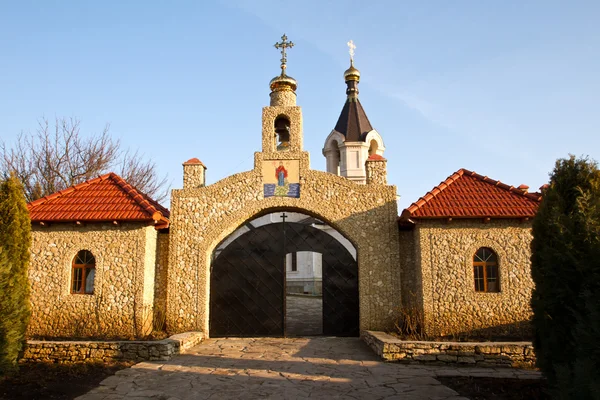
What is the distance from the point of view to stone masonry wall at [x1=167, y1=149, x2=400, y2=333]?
11.8 metres

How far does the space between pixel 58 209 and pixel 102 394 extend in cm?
661

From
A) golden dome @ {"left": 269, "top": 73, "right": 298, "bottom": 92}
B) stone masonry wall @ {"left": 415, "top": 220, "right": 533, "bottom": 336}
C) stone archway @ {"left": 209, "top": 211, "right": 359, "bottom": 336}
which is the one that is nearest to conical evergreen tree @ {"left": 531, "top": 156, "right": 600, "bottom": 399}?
stone masonry wall @ {"left": 415, "top": 220, "right": 533, "bottom": 336}

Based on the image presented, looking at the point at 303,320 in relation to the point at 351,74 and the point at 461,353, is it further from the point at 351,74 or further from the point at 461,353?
the point at 351,74

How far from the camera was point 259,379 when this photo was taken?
25.1ft

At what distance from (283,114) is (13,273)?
26.2ft

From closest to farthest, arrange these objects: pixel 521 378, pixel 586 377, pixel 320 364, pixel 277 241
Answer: pixel 586 377, pixel 521 378, pixel 320 364, pixel 277 241

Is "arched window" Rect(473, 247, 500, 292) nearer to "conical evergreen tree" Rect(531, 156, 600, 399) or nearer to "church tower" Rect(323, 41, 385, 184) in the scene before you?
"conical evergreen tree" Rect(531, 156, 600, 399)

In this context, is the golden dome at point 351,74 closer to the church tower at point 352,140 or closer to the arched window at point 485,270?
the church tower at point 352,140

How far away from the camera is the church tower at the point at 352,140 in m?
26.3

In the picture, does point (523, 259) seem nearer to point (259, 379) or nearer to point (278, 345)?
point (278, 345)

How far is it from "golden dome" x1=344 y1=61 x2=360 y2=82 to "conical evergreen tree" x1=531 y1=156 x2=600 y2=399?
2290 cm

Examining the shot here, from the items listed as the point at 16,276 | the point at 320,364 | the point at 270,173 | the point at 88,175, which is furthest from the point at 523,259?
the point at 88,175

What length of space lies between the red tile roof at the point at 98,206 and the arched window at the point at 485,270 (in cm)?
791

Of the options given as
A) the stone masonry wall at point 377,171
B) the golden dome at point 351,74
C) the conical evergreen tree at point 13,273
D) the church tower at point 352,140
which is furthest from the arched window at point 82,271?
the golden dome at point 351,74
